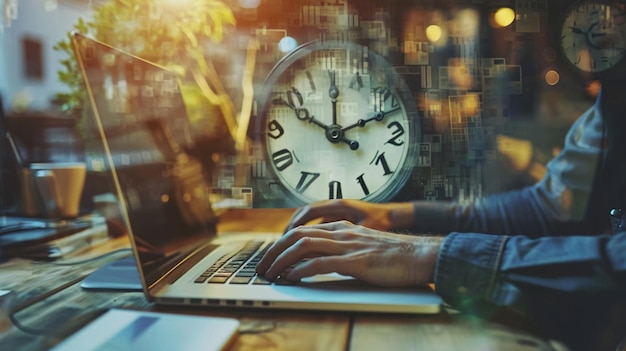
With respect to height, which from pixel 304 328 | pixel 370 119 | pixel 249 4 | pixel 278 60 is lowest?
pixel 304 328

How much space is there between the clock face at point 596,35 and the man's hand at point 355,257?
371mm

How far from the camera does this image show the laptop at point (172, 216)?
519 millimetres

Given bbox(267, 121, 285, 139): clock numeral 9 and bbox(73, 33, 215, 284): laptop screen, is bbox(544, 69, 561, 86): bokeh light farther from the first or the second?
bbox(73, 33, 215, 284): laptop screen

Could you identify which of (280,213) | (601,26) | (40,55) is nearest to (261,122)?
(280,213)

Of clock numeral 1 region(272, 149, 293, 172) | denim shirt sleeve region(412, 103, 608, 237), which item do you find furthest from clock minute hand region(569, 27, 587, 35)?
clock numeral 1 region(272, 149, 293, 172)

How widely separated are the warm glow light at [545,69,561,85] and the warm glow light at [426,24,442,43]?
171 mm

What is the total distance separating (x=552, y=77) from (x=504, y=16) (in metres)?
0.12

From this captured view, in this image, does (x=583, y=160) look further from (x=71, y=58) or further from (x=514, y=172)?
(x=71, y=58)

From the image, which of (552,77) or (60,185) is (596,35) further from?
(60,185)

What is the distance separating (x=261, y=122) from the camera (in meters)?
0.82

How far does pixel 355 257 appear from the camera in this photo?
1.80 feet

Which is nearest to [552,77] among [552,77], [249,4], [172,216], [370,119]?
[552,77]

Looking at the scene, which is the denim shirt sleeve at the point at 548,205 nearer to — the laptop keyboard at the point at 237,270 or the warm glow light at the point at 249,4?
the laptop keyboard at the point at 237,270

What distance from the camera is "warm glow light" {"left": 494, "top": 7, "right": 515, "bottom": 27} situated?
75 centimetres
